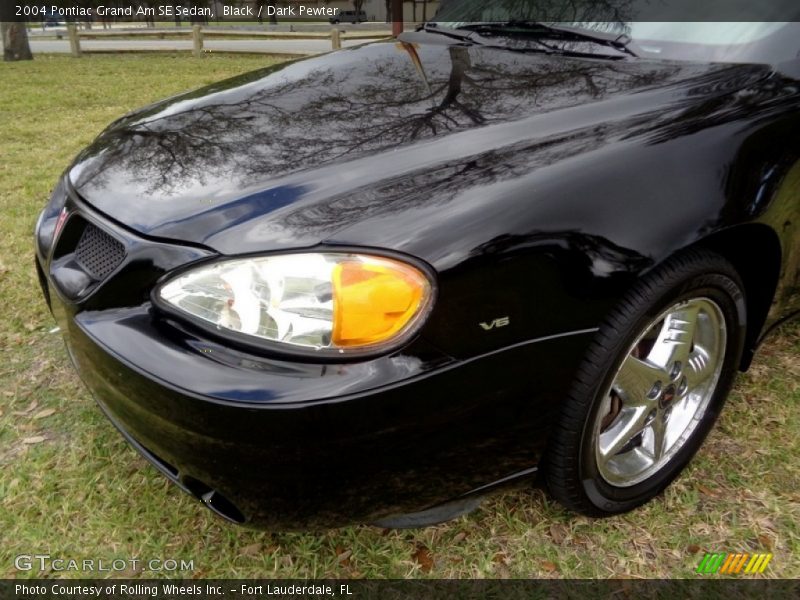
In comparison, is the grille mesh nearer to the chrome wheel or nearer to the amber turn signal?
the amber turn signal

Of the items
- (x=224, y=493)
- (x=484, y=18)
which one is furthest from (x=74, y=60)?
(x=224, y=493)

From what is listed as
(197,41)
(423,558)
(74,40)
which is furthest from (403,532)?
(74,40)

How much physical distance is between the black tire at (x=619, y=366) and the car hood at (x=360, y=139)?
0.37 m

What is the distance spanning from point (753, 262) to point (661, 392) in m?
0.48

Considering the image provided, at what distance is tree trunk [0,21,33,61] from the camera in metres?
14.6

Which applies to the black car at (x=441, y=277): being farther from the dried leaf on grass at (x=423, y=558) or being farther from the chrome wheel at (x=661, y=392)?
the dried leaf on grass at (x=423, y=558)

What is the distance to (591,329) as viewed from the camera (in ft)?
4.97

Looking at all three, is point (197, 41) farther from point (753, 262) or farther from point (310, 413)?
point (310, 413)

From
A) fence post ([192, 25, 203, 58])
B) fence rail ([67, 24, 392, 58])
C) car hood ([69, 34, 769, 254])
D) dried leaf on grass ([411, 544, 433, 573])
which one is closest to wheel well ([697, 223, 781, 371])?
car hood ([69, 34, 769, 254])

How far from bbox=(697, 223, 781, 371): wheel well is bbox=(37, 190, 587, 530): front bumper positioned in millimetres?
612

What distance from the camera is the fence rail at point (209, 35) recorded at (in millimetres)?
16906

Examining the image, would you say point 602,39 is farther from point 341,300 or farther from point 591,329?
point 341,300

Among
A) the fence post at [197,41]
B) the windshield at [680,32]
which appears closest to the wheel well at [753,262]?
the windshield at [680,32]

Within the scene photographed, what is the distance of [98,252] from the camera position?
1.70 meters
